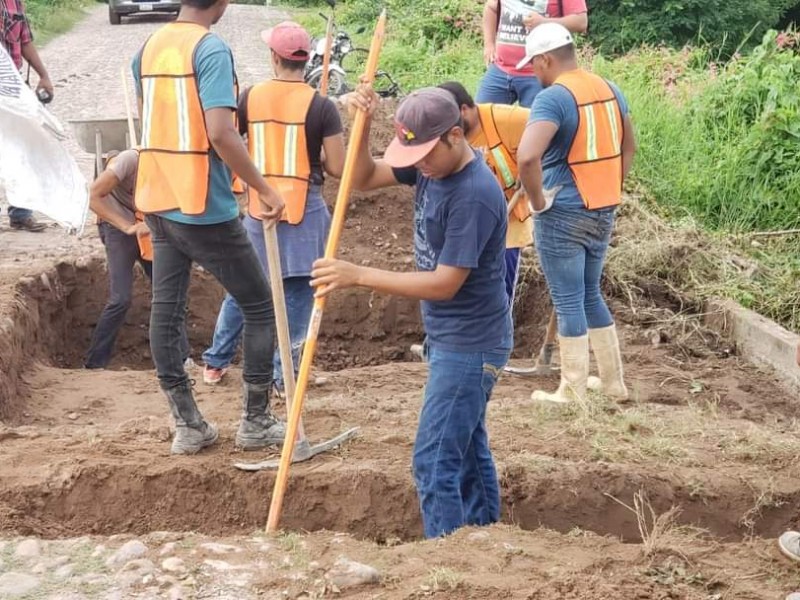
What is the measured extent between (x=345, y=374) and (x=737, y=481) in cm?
261

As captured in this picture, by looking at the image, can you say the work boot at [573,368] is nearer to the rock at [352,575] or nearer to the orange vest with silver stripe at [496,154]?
the orange vest with silver stripe at [496,154]

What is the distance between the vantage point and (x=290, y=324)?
18.7 feet

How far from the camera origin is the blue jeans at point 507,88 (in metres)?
7.11

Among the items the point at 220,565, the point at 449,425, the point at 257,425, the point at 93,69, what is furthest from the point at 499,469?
the point at 93,69

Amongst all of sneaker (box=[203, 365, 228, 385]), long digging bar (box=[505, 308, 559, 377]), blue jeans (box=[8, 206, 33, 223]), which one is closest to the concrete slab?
long digging bar (box=[505, 308, 559, 377])

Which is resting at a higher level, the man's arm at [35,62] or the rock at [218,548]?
the man's arm at [35,62]

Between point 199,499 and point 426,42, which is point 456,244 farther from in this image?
point 426,42

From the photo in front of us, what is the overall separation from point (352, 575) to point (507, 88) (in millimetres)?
4429

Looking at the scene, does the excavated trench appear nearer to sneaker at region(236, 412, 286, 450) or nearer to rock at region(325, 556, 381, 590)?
sneaker at region(236, 412, 286, 450)

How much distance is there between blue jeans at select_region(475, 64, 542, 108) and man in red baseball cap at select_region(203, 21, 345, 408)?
79.1 inches

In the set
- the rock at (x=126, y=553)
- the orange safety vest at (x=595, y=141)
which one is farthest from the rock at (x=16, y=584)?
the orange safety vest at (x=595, y=141)

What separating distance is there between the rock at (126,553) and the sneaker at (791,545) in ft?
7.73

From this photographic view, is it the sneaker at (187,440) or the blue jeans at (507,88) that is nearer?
the sneaker at (187,440)

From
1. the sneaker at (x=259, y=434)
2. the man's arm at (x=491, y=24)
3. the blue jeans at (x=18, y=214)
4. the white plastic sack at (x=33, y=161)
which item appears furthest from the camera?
the blue jeans at (x=18, y=214)
